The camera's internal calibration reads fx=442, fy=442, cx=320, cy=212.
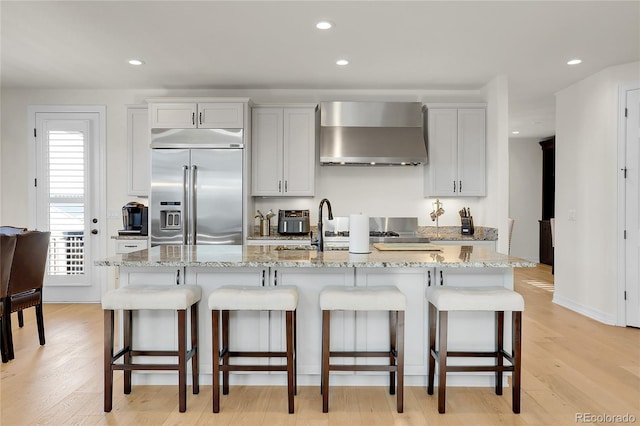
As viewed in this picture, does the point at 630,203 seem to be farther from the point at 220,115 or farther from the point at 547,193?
the point at 547,193

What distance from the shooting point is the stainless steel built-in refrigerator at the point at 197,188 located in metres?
4.71

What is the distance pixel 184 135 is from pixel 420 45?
258 centimetres

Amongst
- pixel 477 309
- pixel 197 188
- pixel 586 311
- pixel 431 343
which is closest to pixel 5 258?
pixel 197 188

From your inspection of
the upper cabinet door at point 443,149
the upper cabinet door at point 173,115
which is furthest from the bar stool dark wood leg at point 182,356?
the upper cabinet door at point 443,149

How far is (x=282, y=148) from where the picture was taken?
16.2 feet

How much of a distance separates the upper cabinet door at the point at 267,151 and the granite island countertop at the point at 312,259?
1.97 metres

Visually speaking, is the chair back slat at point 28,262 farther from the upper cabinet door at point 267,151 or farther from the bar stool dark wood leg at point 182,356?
the upper cabinet door at point 267,151

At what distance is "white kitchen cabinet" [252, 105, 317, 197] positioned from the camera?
16.2 ft

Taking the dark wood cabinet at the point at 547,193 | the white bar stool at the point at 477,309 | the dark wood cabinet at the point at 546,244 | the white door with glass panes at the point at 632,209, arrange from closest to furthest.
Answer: the white bar stool at the point at 477,309 < the white door with glass panes at the point at 632,209 < the dark wood cabinet at the point at 546,244 < the dark wood cabinet at the point at 547,193

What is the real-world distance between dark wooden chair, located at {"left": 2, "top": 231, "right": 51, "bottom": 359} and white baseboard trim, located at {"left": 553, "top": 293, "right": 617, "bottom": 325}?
17.3ft

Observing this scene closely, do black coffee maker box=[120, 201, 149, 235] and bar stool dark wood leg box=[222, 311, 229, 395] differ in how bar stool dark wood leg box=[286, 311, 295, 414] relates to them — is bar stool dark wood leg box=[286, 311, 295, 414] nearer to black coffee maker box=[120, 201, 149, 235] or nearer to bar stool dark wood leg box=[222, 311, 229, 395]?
bar stool dark wood leg box=[222, 311, 229, 395]

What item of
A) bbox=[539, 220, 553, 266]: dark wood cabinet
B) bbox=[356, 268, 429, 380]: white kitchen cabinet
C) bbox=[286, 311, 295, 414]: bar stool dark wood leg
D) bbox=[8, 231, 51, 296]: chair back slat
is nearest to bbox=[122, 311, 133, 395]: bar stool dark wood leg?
bbox=[286, 311, 295, 414]: bar stool dark wood leg

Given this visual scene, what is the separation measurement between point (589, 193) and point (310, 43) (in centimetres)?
339

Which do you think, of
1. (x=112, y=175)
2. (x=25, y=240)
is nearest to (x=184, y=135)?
(x=112, y=175)
